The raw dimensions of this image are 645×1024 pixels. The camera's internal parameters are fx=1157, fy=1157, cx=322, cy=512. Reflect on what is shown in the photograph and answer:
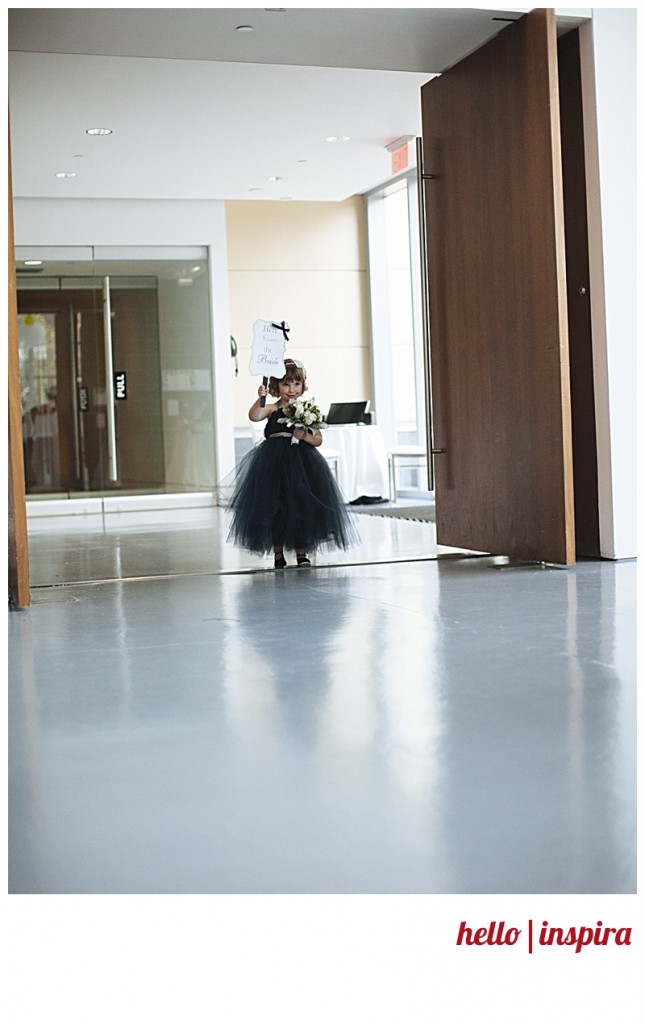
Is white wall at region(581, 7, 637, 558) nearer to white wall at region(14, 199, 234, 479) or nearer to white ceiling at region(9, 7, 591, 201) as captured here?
white ceiling at region(9, 7, 591, 201)

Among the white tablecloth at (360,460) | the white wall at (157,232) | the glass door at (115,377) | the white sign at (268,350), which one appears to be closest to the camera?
the white sign at (268,350)

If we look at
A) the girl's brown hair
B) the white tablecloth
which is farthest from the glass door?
the girl's brown hair

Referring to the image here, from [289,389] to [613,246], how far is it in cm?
176

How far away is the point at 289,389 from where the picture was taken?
603 cm

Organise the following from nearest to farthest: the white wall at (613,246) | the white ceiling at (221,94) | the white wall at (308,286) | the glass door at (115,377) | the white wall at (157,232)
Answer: the white ceiling at (221,94) < the white wall at (613,246) < the white wall at (157,232) < the glass door at (115,377) < the white wall at (308,286)

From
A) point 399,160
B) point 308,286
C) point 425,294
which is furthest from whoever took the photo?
point 308,286

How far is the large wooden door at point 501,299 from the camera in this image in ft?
17.0

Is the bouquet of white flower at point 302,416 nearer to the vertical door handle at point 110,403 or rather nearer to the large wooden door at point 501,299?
the large wooden door at point 501,299

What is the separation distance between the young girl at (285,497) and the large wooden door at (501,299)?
73 cm

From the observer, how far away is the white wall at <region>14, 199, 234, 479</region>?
11266 millimetres

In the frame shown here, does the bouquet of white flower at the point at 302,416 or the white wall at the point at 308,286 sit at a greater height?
the white wall at the point at 308,286

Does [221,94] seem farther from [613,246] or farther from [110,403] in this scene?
[110,403]
